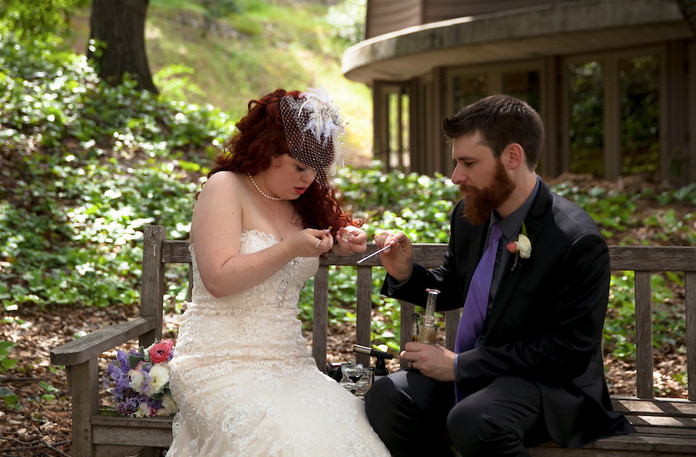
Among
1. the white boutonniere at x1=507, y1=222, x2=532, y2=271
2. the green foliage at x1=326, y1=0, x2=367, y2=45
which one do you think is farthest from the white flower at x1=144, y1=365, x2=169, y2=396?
the green foliage at x1=326, y1=0, x2=367, y2=45

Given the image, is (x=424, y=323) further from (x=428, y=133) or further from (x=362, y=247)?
(x=428, y=133)

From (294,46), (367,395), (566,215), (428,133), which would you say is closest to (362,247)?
(367,395)

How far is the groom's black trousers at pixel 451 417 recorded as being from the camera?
2652 millimetres

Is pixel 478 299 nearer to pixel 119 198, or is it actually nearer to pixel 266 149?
pixel 266 149

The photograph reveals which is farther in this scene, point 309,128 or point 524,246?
point 309,128

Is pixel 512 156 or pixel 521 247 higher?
pixel 512 156

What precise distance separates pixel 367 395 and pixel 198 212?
1.01m

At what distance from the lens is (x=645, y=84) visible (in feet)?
41.0

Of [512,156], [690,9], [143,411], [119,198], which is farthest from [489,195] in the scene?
[690,9]

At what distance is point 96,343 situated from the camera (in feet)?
10.5

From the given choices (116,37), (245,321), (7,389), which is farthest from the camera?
(116,37)

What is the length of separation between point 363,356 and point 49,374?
2.51 meters

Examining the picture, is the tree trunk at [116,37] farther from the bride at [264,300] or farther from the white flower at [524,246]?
the white flower at [524,246]

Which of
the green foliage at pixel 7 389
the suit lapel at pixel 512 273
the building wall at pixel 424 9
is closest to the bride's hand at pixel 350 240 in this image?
the suit lapel at pixel 512 273
